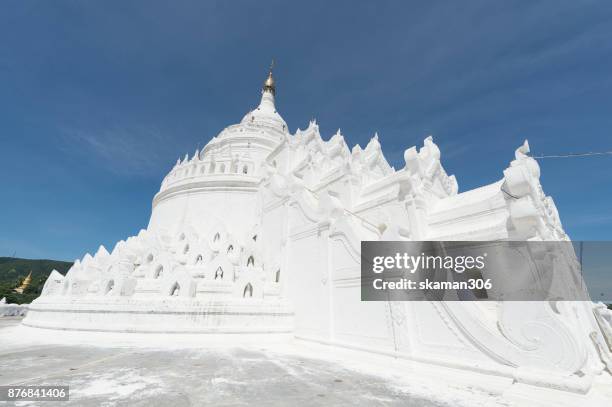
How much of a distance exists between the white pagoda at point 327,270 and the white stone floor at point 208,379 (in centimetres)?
127

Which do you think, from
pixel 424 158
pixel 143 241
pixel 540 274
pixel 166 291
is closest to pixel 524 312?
pixel 540 274

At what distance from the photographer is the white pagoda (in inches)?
239

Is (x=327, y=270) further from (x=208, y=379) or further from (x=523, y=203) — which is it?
(x=523, y=203)

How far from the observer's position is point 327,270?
36.7 feet

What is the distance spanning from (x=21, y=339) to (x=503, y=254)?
15688 millimetres

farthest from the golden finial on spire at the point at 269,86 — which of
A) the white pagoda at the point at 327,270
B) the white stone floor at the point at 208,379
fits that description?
the white stone floor at the point at 208,379

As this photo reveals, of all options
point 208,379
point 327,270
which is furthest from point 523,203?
point 208,379

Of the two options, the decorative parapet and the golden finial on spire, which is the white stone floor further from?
the golden finial on spire

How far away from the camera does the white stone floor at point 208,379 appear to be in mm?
4855

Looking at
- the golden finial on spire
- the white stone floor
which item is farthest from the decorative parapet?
the golden finial on spire

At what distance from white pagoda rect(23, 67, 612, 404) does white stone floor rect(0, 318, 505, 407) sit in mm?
1267

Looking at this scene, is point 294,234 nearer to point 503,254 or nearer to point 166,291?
point 166,291

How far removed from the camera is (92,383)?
5.44 m

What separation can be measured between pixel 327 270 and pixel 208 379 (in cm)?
591
